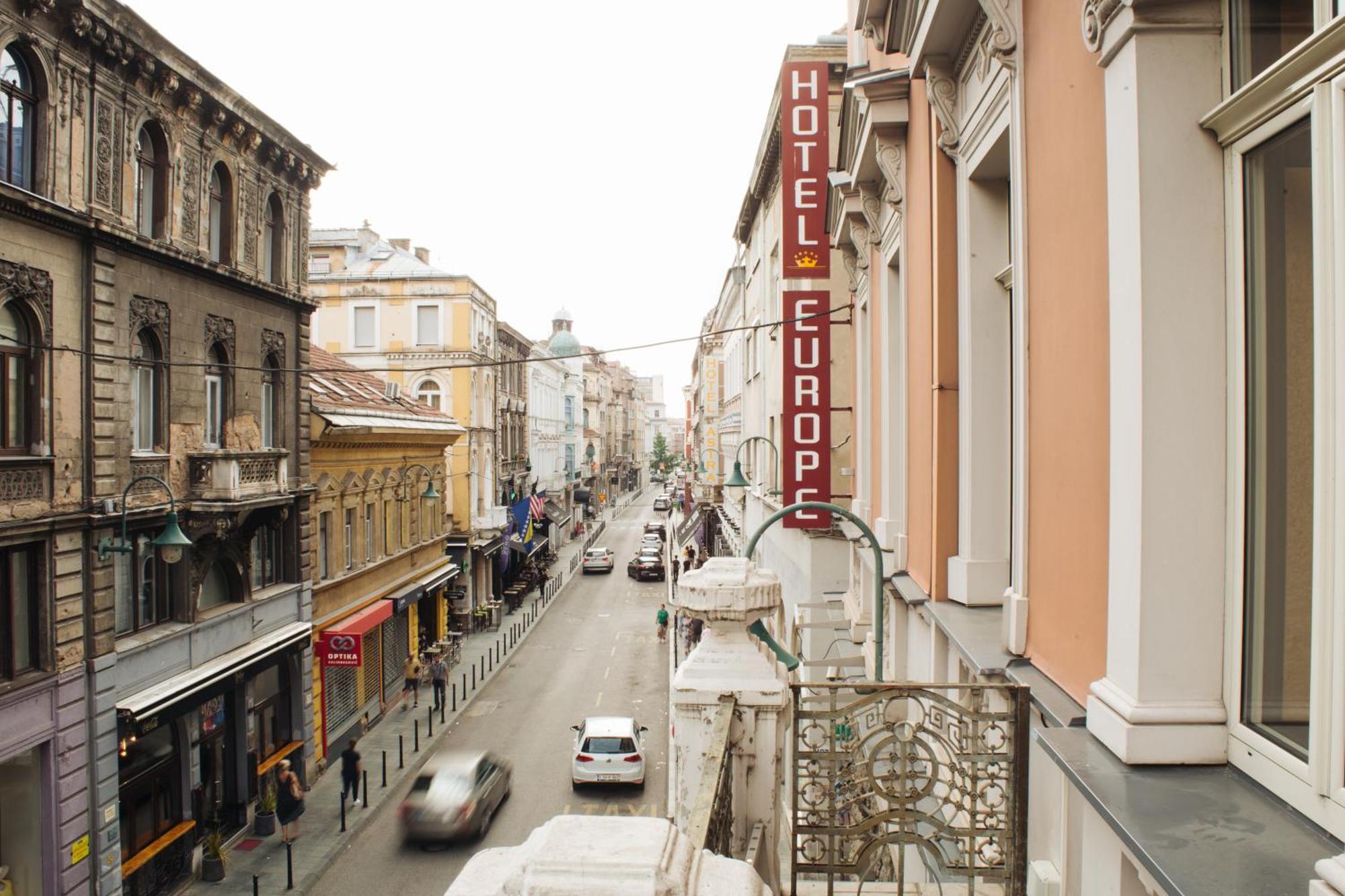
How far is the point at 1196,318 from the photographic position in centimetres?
304

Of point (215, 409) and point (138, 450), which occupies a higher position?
point (215, 409)

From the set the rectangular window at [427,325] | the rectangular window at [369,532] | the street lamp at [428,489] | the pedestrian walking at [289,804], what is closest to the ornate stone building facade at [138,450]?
the pedestrian walking at [289,804]

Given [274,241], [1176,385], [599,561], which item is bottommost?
[599,561]

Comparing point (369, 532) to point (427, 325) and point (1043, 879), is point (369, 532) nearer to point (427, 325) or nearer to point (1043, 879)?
point (427, 325)

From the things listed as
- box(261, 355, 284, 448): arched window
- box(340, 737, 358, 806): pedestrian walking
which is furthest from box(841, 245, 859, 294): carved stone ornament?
box(340, 737, 358, 806): pedestrian walking

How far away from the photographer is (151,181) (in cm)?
1509

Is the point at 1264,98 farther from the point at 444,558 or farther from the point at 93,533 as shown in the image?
the point at 444,558

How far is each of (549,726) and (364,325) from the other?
21.2 m

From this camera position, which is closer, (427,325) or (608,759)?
(608,759)

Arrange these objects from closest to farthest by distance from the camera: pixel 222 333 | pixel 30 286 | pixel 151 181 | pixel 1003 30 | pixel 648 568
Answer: pixel 1003 30 < pixel 30 286 < pixel 151 181 < pixel 222 333 < pixel 648 568

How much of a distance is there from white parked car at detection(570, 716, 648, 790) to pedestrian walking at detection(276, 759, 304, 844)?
5356 millimetres

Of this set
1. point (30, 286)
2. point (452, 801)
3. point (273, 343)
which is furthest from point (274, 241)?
point (452, 801)

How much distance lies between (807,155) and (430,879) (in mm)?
14075

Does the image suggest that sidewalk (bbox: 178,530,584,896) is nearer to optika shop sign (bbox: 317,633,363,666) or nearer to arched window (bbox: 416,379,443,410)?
optika shop sign (bbox: 317,633,363,666)
